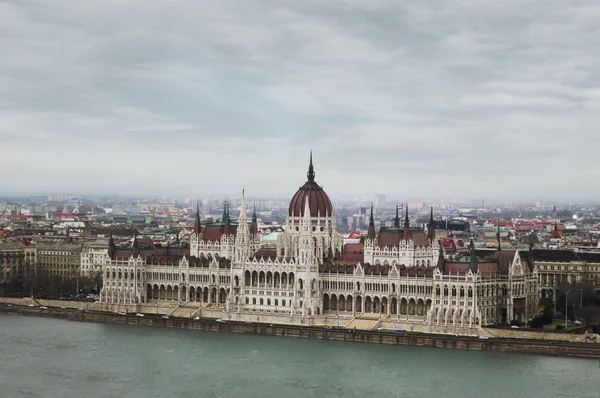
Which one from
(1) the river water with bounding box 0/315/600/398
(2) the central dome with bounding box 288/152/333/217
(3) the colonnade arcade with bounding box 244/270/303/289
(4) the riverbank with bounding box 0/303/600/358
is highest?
(2) the central dome with bounding box 288/152/333/217

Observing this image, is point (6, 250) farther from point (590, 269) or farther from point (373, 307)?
point (590, 269)

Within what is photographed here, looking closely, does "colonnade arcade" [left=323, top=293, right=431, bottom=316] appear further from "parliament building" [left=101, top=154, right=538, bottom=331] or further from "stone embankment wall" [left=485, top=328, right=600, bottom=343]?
"stone embankment wall" [left=485, top=328, right=600, bottom=343]

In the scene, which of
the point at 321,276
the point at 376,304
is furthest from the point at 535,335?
the point at 321,276

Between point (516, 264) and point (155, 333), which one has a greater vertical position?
point (516, 264)

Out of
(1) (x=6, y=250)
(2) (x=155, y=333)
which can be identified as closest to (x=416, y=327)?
(2) (x=155, y=333)

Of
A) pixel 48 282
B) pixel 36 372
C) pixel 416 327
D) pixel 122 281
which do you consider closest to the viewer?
pixel 36 372

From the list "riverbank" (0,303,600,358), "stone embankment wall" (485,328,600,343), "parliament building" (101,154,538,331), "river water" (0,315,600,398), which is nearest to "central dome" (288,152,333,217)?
"parliament building" (101,154,538,331)

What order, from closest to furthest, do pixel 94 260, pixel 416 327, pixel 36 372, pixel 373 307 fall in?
pixel 36 372 → pixel 416 327 → pixel 373 307 → pixel 94 260
